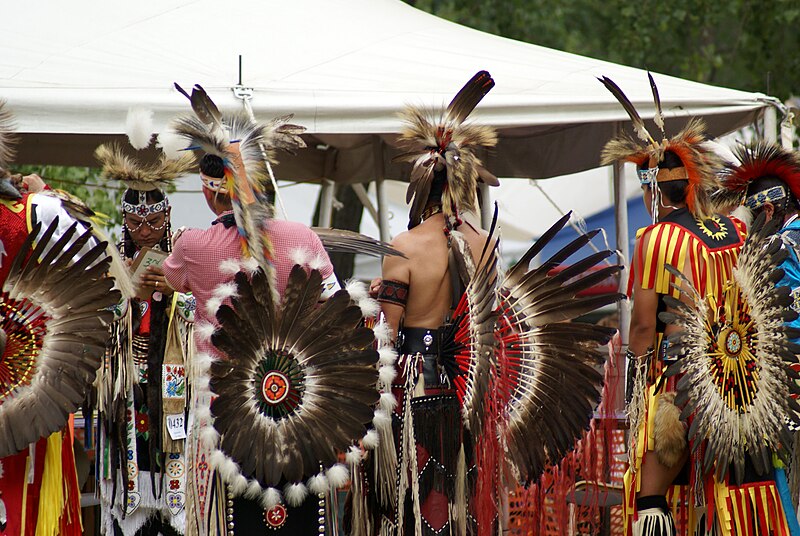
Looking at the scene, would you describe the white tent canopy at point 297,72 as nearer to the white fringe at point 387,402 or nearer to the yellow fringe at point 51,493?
the yellow fringe at point 51,493

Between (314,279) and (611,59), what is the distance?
8240mm

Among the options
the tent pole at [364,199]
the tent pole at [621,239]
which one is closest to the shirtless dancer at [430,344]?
the tent pole at [621,239]

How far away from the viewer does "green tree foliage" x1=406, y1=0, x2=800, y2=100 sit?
10.4 metres

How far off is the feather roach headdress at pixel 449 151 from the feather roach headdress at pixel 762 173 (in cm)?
122

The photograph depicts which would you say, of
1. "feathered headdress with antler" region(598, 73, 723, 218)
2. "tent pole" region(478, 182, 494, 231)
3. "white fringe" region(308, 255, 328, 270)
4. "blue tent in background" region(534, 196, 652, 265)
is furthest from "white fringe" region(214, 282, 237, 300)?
"blue tent in background" region(534, 196, 652, 265)

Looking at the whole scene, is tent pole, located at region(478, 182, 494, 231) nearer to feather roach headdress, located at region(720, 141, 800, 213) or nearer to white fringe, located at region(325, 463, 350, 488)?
feather roach headdress, located at region(720, 141, 800, 213)

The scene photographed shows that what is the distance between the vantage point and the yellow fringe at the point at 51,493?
382cm

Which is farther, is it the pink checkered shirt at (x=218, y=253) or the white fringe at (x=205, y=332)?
the pink checkered shirt at (x=218, y=253)

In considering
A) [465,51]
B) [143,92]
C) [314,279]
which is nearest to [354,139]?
[465,51]

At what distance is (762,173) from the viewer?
4.78m

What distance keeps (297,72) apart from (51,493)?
252 centimetres

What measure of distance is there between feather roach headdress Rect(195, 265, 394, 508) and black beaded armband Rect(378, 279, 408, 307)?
41 cm

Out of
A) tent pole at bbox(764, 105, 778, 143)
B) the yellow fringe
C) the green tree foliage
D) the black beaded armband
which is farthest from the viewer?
the green tree foliage

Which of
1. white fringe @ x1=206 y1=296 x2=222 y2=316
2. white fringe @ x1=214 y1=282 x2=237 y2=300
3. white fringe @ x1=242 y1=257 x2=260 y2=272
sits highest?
white fringe @ x1=242 y1=257 x2=260 y2=272
